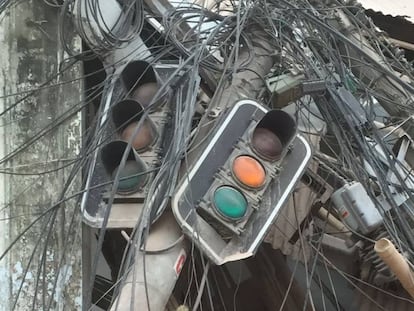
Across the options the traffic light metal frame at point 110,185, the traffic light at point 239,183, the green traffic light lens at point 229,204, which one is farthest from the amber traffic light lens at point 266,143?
the traffic light metal frame at point 110,185

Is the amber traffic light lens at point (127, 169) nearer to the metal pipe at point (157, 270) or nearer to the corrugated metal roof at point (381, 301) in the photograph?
the metal pipe at point (157, 270)

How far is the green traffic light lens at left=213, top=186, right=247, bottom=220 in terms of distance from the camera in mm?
3594

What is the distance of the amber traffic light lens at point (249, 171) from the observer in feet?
11.9

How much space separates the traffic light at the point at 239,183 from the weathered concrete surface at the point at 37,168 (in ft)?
2.55

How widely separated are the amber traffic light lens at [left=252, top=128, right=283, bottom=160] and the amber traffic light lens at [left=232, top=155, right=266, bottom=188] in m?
0.05

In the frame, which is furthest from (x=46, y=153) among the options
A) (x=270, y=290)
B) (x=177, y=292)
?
(x=270, y=290)

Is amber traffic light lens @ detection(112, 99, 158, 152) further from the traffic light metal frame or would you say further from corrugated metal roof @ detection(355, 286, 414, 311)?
corrugated metal roof @ detection(355, 286, 414, 311)

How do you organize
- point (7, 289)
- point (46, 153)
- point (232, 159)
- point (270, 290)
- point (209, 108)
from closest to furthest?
point (232, 159)
point (209, 108)
point (7, 289)
point (46, 153)
point (270, 290)

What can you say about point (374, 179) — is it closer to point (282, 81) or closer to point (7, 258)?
point (282, 81)

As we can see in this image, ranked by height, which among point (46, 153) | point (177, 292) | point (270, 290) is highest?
point (46, 153)

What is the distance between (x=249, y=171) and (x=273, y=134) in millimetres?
223

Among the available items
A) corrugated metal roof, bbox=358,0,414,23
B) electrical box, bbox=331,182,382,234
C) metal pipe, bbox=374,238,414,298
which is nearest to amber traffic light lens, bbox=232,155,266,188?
metal pipe, bbox=374,238,414,298

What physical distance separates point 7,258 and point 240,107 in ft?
4.51

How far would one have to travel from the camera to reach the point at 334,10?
4711 mm
